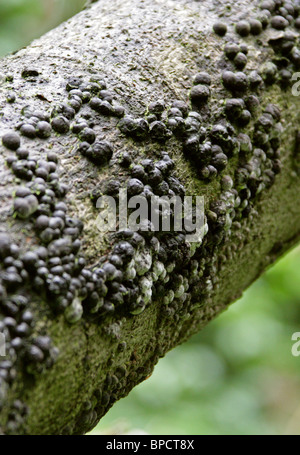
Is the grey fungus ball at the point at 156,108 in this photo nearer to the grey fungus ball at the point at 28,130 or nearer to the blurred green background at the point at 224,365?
the grey fungus ball at the point at 28,130

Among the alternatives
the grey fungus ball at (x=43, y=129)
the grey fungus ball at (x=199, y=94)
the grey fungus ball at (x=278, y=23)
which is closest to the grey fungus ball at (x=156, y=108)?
the grey fungus ball at (x=199, y=94)

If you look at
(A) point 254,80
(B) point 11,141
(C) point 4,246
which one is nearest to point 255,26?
(A) point 254,80

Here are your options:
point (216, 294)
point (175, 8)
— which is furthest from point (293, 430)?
point (175, 8)

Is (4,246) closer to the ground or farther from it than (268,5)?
closer to the ground

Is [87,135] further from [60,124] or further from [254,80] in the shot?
[254,80]

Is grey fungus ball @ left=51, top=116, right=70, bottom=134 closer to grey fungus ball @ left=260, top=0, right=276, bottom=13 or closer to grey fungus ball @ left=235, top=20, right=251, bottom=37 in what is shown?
grey fungus ball @ left=235, top=20, right=251, bottom=37

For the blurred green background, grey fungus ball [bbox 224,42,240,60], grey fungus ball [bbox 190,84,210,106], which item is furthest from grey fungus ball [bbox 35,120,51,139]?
the blurred green background
